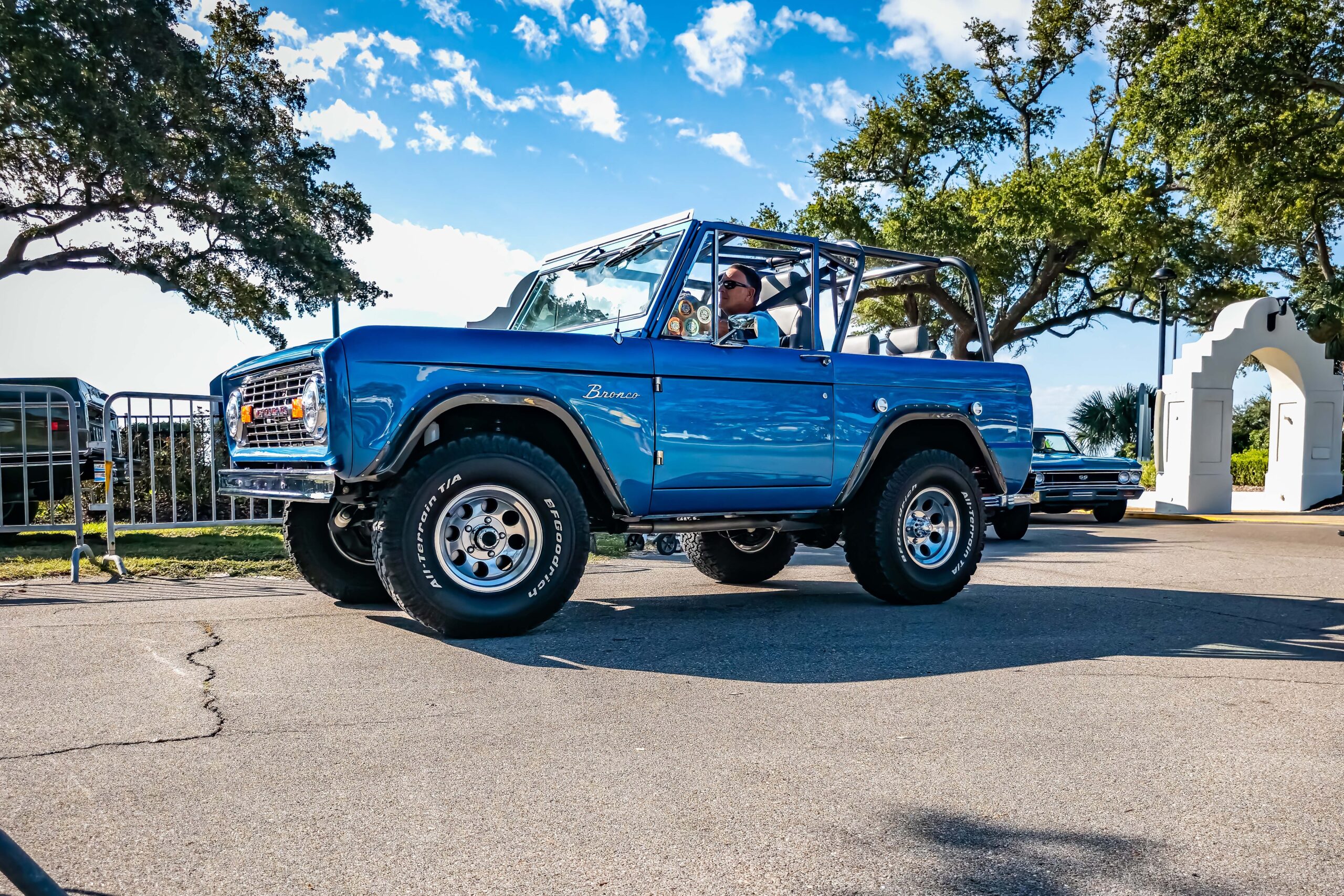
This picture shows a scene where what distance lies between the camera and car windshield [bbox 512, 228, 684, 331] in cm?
642

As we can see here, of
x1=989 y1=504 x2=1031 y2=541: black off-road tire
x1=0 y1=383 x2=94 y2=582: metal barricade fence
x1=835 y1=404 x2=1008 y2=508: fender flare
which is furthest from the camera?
x1=989 y1=504 x2=1031 y2=541: black off-road tire

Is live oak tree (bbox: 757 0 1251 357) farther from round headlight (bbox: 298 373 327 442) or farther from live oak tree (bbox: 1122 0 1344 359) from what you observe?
→ round headlight (bbox: 298 373 327 442)

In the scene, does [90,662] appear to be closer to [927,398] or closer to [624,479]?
[624,479]

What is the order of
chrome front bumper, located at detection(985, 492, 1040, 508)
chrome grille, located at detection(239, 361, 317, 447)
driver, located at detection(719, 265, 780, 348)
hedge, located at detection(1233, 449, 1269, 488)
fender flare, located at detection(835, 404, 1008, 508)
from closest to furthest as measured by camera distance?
chrome grille, located at detection(239, 361, 317, 447), fender flare, located at detection(835, 404, 1008, 508), driver, located at detection(719, 265, 780, 348), chrome front bumper, located at detection(985, 492, 1040, 508), hedge, located at detection(1233, 449, 1269, 488)

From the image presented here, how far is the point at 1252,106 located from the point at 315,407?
20.6 m

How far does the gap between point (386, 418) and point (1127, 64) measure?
3060cm

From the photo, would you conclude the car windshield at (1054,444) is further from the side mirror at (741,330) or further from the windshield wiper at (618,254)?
the side mirror at (741,330)

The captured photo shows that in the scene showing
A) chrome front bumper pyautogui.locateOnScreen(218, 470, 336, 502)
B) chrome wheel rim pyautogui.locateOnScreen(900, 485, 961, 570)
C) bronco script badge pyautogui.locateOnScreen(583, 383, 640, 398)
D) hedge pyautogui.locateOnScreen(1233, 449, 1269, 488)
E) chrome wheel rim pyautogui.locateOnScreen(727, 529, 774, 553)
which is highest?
bronco script badge pyautogui.locateOnScreen(583, 383, 640, 398)

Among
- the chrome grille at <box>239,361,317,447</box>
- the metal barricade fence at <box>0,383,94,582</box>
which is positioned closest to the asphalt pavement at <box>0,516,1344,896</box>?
the chrome grille at <box>239,361,317,447</box>

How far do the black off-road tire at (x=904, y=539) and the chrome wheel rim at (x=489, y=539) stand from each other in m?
2.28

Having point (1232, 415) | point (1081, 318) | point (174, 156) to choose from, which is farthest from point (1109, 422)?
point (174, 156)

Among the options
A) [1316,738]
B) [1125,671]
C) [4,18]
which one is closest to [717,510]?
[1125,671]

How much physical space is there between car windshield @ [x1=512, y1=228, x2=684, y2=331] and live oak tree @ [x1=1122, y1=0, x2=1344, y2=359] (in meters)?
17.3

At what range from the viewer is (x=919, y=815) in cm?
293
